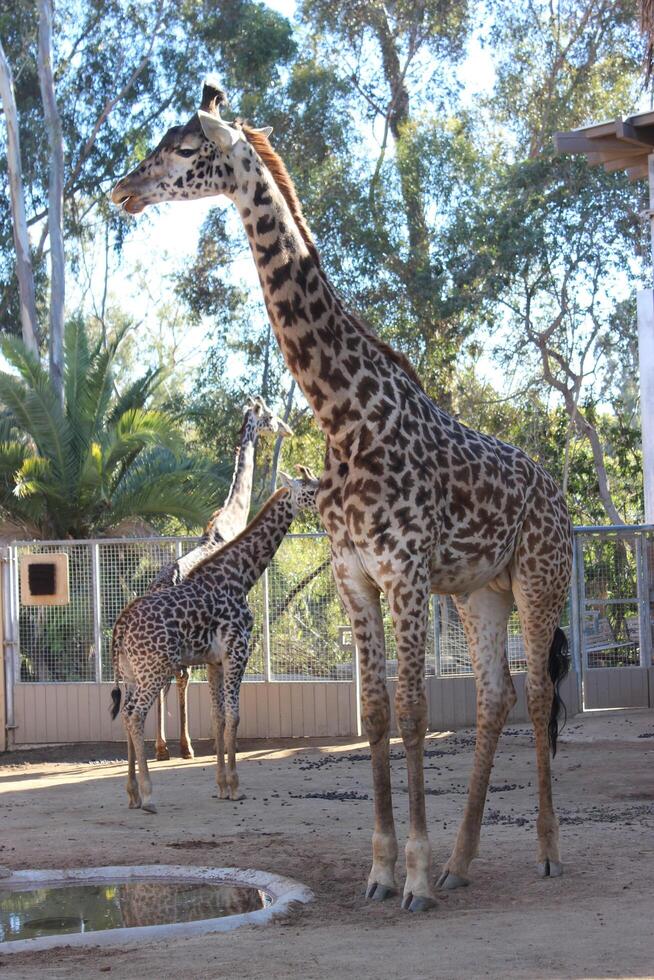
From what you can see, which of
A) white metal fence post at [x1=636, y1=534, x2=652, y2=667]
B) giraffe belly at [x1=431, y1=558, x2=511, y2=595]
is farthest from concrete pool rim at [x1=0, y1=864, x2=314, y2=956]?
white metal fence post at [x1=636, y1=534, x2=652, y2=667]

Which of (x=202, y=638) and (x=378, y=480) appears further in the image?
(x=202, y=638)

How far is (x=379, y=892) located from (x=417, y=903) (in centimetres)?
29

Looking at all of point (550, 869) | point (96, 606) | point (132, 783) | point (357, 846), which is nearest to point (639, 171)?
point (96, 606)

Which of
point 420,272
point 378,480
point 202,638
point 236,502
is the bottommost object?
point 202,638

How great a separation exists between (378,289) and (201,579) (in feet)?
59.2

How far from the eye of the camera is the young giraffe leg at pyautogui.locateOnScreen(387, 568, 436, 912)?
5.94 meters

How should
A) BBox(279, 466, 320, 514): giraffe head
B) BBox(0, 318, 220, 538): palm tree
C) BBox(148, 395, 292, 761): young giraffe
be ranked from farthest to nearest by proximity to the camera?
BBox(0, 318, 220, 538): palm tree
BBox(148, 395, 292, 761): young giraffe
BBox(279, 466, 320, 514): giraffe head

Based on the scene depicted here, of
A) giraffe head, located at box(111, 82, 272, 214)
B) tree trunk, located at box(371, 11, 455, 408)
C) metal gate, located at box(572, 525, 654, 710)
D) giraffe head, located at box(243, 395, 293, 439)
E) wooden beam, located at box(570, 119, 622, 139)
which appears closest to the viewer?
giraffe head, located at box(111, 82, 272, 214)

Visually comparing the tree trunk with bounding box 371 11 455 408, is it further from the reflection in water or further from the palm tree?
the reflection in water

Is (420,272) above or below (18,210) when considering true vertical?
below

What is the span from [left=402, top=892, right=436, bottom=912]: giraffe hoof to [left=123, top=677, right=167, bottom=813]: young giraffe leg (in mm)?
4014

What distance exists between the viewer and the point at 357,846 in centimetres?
755

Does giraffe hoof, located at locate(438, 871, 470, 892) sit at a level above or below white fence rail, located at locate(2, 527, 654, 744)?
below

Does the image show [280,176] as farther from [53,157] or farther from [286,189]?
[53,157]
